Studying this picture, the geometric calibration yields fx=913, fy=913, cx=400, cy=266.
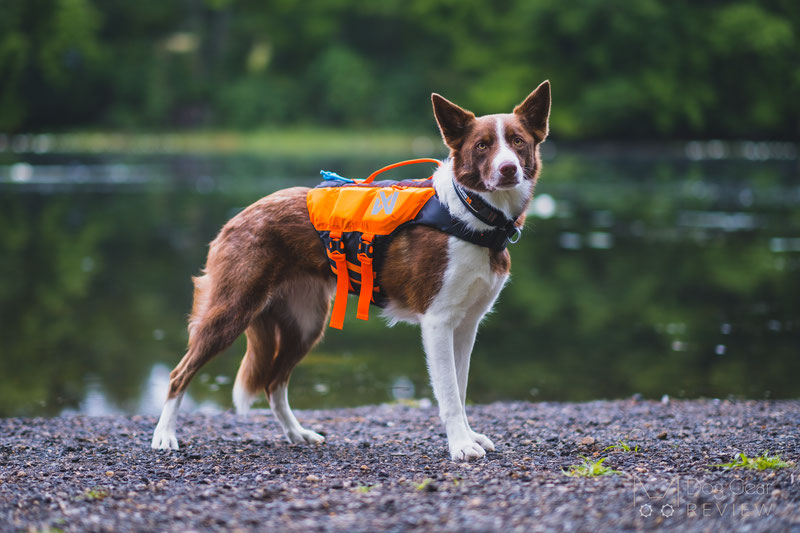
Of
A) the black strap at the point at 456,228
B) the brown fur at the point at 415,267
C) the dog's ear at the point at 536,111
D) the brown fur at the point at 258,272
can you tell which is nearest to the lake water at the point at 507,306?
Result: the brown fur at the point at 258,272

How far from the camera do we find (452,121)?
18.3 ft

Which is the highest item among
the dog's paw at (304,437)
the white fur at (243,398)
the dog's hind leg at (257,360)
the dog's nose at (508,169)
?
the dog's nose at (508,169)

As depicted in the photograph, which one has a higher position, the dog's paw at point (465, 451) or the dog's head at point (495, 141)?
the dog's head at point (495, 141)

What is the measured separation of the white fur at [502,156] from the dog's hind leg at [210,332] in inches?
69.4

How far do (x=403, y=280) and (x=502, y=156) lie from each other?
3.36ft

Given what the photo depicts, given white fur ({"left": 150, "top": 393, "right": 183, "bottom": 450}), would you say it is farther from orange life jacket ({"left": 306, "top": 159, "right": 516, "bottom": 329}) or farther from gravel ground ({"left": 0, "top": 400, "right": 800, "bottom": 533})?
orange life jacket ({"left": 306, "top": 159, "right": 516, "bottom": 329})

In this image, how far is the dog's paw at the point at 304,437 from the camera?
6379 millimetres

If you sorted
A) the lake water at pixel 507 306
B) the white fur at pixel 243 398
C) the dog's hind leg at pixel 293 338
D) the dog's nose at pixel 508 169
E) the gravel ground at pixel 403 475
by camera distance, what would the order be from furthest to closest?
1. the lake water at pixel 507 306
2. the white fur at pixel 243 398
3. the dog's hind leg at pixel 293 338
4. the dog's nose at pixel 508 169
5. the gravel ground at pixel 403 475

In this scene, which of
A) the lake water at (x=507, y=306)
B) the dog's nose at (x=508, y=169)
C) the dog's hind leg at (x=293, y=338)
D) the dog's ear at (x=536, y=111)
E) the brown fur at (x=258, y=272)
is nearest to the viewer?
the dog's nose at (x=508, y=169)

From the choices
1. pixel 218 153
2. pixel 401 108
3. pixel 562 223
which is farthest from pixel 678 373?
pixel 401 108

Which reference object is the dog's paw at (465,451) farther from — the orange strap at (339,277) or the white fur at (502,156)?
the white fur at (502,156)

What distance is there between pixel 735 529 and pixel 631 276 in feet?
36.8

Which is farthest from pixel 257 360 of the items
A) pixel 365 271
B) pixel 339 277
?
pixel 365 271

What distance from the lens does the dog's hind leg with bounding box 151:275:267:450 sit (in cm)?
598
